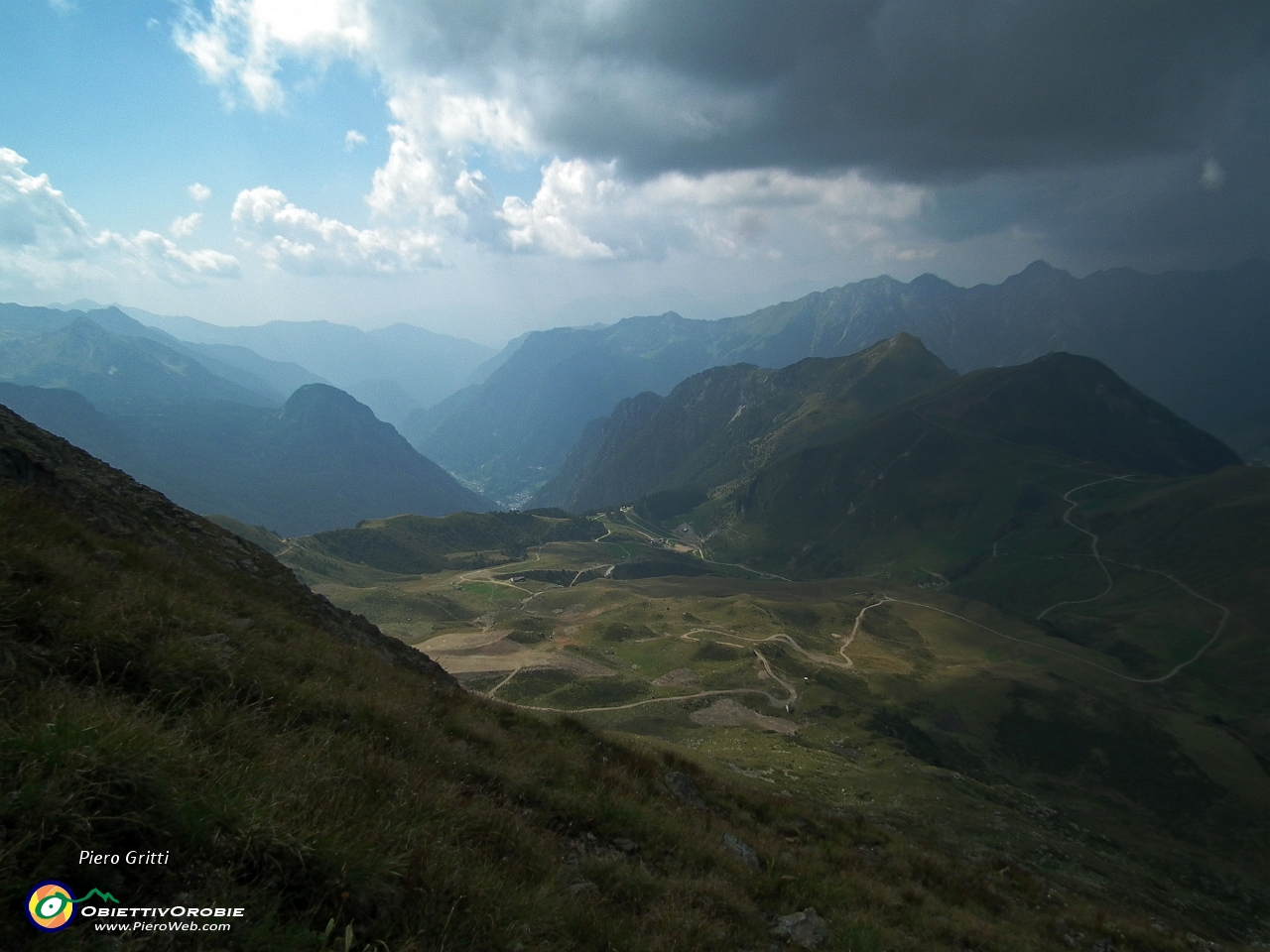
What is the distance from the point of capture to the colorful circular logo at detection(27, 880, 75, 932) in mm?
3194

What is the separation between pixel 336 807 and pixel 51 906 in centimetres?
211

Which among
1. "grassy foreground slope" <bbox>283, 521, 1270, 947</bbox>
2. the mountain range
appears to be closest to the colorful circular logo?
the mountain range

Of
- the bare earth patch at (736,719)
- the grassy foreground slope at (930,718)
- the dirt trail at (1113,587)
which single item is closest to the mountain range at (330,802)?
the grassy foreground slope at (930,718)

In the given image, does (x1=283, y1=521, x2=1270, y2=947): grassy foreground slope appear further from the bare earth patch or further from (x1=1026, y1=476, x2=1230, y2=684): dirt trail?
(x1=1026, y1=476, x2=1230, y2=684): dirt trail

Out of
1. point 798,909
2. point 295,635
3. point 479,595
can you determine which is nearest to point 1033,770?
point 798,909

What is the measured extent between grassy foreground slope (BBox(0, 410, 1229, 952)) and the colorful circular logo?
3.2 inches

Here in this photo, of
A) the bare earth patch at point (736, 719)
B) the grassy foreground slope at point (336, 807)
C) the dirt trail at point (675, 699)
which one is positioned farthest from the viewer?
the dirt trail at point (675, 699)

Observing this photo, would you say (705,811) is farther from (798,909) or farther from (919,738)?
(919,738)

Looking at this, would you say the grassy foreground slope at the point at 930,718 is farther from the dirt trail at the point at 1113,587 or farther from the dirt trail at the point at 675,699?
the dirt trail at the point at 1113,587

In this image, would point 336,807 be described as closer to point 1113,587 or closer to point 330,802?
point 330,802

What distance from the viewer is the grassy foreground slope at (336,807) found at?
13.0 ft

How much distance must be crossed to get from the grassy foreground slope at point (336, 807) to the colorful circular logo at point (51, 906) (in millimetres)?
80

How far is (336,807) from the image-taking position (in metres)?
5.25

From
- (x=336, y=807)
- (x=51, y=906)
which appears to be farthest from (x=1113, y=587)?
(x=51, y=906)
